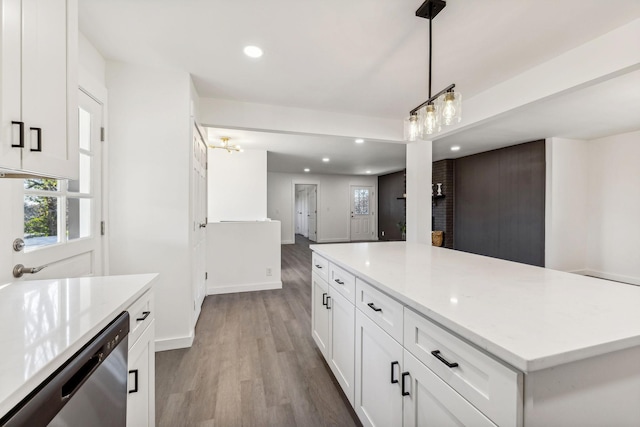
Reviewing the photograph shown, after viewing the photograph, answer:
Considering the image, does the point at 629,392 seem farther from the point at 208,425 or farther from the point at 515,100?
the point at 515,100

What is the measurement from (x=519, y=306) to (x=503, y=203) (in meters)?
5.66

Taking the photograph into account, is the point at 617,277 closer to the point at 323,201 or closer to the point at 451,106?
the point at 451,106

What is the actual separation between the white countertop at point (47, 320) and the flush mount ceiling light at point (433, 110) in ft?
6.22

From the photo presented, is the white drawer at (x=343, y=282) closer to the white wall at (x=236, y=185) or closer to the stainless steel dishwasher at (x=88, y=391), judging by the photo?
the stainless steel dishwasher at (x=88, y=391)

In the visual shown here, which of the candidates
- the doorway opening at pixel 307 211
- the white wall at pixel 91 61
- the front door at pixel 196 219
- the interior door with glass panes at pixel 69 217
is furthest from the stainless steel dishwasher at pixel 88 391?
the doorway opening at pixel 307 211

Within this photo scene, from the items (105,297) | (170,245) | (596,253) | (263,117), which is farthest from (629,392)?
(596,253)

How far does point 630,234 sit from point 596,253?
61 cm

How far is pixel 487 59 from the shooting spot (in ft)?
7.14

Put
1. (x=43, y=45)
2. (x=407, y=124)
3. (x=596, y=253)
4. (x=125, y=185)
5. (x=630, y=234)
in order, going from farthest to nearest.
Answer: (x=596, y=253)
(x=630, y=234)
(x=125, y=185)
(x=407, y=124)
(x=43, y=45)

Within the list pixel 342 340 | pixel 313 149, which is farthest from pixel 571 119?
pixel 342 340

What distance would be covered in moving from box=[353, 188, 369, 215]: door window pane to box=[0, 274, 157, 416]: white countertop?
29.1ft

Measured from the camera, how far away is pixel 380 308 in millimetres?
1264

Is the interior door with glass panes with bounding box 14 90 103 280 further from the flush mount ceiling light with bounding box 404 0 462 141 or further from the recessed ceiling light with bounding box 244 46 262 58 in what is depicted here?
the flush mount ceiling light with bounding box 404 0 462 141

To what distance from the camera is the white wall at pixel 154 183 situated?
87.4 inches
